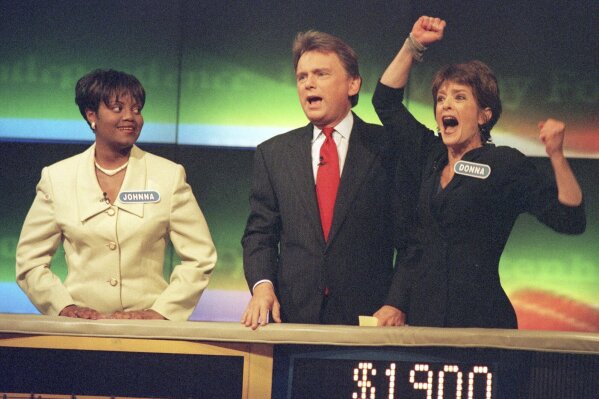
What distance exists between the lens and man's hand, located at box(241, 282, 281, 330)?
2.65 m

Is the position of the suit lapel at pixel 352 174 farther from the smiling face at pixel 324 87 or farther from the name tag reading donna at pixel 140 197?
the name tag reading donna at pixel 140 197

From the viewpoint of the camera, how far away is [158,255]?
3.29 m

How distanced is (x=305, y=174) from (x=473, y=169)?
54 centimetres

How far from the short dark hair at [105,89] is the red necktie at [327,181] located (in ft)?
2.11

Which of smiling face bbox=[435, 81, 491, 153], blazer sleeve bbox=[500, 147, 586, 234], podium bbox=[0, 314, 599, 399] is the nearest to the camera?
podium bbox=[0, 314, 599, 399]

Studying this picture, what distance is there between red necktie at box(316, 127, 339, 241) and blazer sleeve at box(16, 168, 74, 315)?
85 cm

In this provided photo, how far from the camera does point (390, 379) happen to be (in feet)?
8.57

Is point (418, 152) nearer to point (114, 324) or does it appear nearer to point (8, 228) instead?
point (114, 324)

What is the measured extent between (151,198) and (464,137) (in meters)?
1.02

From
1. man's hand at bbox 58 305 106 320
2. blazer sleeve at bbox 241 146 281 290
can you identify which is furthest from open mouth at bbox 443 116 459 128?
man's hand at bbox 58 305 106 320

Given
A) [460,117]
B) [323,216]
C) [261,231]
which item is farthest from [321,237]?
[460,117]

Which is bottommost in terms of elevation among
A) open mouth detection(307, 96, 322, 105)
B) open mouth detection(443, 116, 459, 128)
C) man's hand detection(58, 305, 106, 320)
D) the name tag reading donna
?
man's hand detection(58, 305, 106, 320)

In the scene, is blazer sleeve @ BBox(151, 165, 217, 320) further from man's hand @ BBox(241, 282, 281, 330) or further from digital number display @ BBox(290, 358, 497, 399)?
digital number display @ BBox(290, 358, 497, 399)

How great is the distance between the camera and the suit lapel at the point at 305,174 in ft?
10.5
